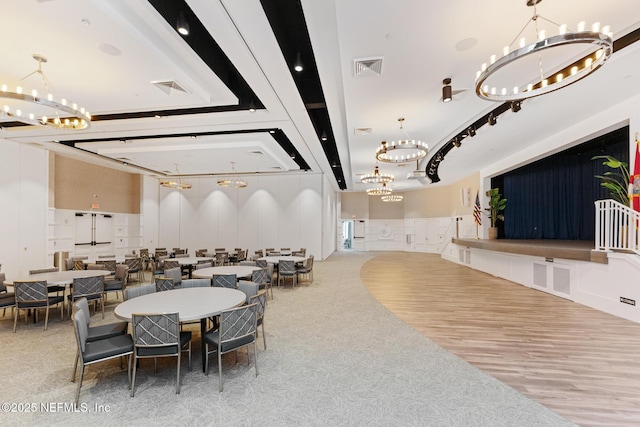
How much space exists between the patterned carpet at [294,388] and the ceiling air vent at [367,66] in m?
4.47

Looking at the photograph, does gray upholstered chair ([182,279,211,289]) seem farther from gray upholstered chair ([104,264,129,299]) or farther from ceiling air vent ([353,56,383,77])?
ceiling air vent ([353,56,383,77])

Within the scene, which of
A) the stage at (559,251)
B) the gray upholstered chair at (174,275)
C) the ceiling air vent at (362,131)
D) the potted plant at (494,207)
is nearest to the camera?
the gray upholstered chair at (174,275)

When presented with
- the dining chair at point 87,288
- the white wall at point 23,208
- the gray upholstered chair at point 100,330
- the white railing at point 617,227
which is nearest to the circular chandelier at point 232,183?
the white wall at point 23,208

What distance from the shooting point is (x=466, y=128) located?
26.0 feet

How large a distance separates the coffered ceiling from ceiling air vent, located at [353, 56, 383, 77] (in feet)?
0.06

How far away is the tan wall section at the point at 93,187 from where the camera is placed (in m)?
10.3

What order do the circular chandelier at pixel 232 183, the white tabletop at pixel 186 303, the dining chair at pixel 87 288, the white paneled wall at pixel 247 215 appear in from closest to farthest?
the white tabletop at pixel 186 303 → the dining chair at pixel 87 288 → the circular chandelier at pixel 232 183 → the white paneled wall at pixel 247 215

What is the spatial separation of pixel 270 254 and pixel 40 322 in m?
6.70

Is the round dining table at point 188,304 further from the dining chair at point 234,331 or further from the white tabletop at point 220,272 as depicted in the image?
the white tabletop at point 220,272

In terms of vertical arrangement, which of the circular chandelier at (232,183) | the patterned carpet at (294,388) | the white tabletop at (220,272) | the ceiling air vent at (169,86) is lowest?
the patterned carpet at (294,388)

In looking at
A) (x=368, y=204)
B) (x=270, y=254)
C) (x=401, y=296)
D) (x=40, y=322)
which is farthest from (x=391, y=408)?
(x=368, y=204)

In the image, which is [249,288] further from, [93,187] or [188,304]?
[93,187]

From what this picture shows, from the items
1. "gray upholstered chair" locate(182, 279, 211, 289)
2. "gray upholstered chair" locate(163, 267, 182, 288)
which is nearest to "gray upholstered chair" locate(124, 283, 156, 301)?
"gray upholstered chair" locate(182, 279, 211, 289)

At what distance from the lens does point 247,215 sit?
14297mm
